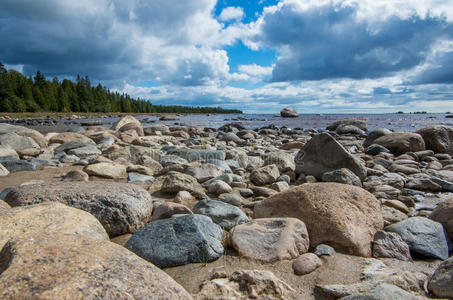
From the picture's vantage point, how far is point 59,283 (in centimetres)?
113

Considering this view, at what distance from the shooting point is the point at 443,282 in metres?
1.64

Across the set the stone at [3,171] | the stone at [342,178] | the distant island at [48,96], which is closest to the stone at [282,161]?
the stone at [342,178]

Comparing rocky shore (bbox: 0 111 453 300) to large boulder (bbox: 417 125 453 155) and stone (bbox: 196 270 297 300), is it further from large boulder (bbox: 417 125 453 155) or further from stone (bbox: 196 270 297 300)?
large boulder (bbox: 417 125 453 155)

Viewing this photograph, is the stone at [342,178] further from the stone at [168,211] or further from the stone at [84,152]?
the stone at [84,152]

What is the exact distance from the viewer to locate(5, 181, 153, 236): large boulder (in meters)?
2.49

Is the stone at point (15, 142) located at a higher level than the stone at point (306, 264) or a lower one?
higher

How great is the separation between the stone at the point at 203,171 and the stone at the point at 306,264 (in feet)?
8.50

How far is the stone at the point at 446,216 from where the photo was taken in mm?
2582

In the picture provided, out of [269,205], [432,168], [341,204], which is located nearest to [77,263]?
[269,205]

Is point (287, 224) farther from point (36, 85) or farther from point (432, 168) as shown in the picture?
point (36, 85)

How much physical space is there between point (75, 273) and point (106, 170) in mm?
3658

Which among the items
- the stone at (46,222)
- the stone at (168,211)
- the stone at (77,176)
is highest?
the stone at (46,222)

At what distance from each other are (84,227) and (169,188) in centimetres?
164

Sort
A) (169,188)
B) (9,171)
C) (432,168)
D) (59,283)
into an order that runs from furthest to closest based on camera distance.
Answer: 1. (432,168)
2. (9,171)
3. (169,188)
4. (59,283)
